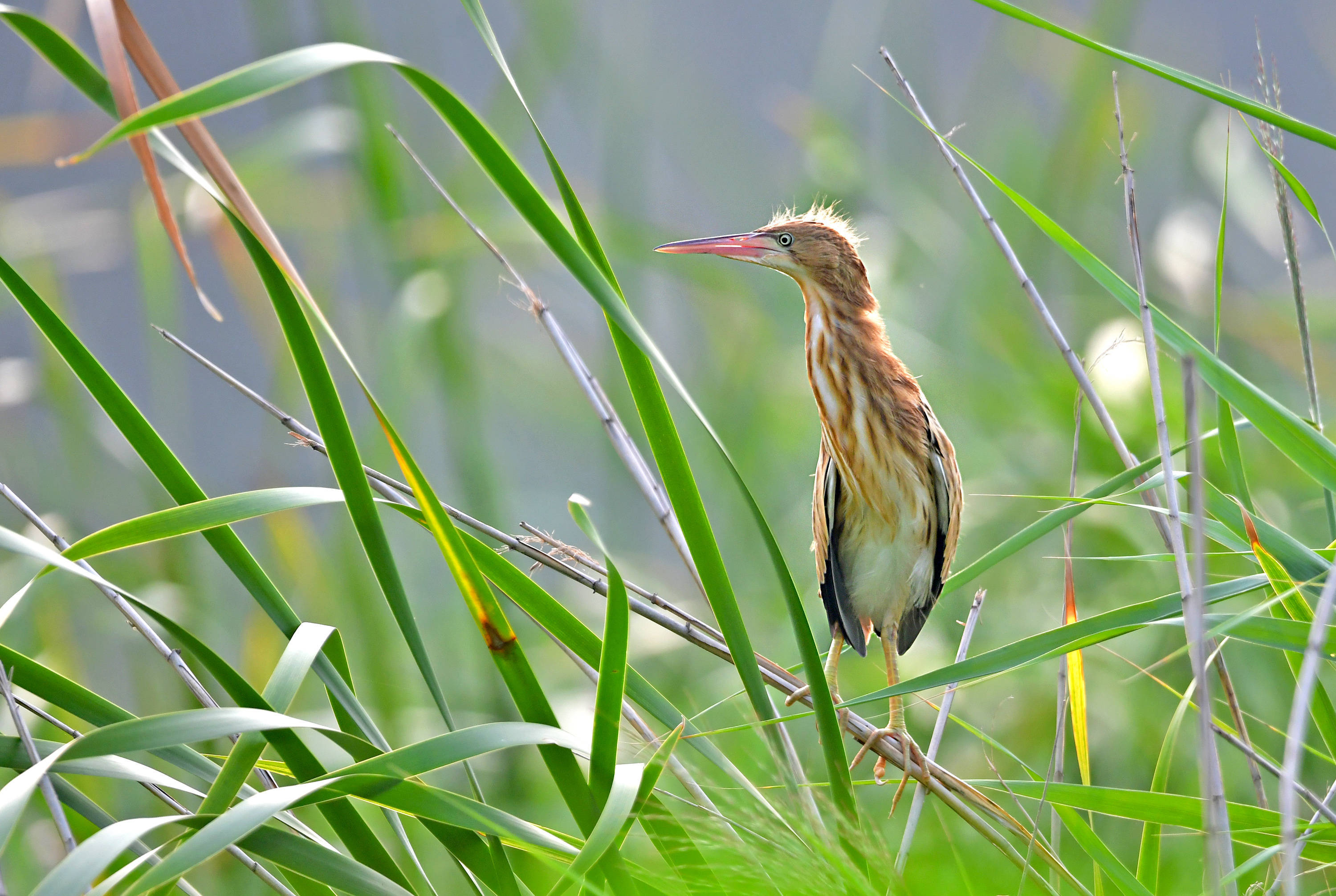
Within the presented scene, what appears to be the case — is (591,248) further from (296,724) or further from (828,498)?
(828,498)

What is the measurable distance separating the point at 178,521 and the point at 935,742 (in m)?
0.73

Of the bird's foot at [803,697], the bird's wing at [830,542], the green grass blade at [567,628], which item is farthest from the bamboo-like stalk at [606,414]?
the bird's wing at [830,542]

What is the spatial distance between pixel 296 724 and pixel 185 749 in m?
0.18

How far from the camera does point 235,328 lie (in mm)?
4047

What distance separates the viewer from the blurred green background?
5.81 ft

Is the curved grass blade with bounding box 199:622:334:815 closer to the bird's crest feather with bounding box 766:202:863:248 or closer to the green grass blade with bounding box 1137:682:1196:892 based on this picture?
the green grass blade with bounding box 1137:682:1196:892

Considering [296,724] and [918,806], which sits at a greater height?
[296,724]

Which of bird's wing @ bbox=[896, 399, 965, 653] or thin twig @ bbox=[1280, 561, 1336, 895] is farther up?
thin twig @ bbox=[1280, 561, 1336, 895]

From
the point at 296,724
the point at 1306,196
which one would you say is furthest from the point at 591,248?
the point at 1306,196

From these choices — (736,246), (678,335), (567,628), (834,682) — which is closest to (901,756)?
(834,682)

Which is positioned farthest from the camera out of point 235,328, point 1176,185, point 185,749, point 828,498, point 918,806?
point 235,328

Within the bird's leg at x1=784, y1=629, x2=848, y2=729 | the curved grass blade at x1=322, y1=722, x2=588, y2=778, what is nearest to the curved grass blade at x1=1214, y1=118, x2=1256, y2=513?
the bird's leg at x1=784, y1=629, x2=848, y2=729

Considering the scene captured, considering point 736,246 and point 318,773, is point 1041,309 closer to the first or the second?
point 736,246

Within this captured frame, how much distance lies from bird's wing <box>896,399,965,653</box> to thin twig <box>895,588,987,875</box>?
0.25 metres
